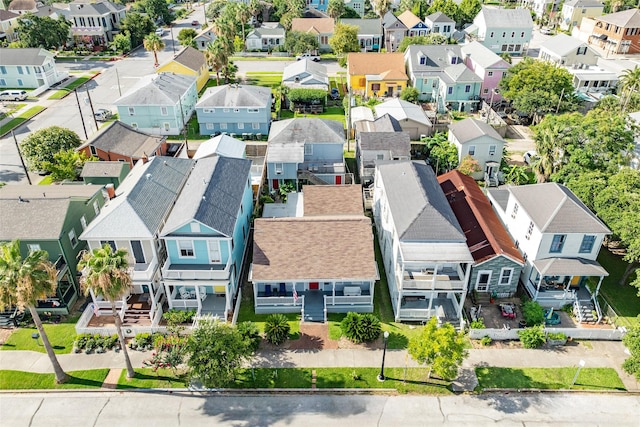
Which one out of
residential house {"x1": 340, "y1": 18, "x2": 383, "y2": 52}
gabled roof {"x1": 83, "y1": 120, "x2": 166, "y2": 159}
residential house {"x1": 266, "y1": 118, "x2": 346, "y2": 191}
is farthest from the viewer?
residential house {"x1": 340, "y1": 18, "x2": 383, "y2": 52}

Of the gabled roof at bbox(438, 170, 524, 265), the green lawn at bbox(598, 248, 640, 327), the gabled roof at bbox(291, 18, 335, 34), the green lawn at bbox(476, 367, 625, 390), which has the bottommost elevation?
the green lawn at bbox(476, 367, 625, 390)

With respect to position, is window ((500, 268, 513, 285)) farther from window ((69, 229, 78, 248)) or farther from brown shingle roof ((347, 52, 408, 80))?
brown shingle roof ((347, 52, 408, 80))

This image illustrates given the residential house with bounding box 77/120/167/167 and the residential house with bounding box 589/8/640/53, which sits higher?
the residential house with bounding box 589/8/640/53

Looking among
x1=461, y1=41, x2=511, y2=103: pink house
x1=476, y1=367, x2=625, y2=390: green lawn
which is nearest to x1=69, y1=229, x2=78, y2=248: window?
x1=476, y1=367, x2=625, y2=390: green lawn

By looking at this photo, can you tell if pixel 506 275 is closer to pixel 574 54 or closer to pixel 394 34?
pixel 574 54

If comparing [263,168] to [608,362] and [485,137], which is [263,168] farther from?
[608,362]

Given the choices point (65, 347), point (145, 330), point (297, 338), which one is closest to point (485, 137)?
point (297, 338)

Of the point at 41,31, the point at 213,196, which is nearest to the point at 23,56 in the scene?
the point at 41,31
